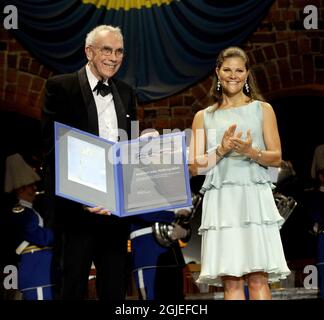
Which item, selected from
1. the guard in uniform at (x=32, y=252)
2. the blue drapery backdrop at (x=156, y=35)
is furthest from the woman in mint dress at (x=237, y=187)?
the blue drapery backdrop at (x=156, y=35)

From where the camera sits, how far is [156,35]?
17.9 ft

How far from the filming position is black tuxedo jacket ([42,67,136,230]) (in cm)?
338

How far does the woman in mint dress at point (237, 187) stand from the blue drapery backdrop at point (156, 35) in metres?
1.89

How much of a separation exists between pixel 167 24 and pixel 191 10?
188 mm

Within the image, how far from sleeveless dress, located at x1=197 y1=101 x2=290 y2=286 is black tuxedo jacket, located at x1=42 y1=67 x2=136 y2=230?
1.37ft

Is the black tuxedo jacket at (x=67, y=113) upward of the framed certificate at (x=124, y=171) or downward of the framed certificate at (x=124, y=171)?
upward

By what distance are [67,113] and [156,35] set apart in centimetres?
215

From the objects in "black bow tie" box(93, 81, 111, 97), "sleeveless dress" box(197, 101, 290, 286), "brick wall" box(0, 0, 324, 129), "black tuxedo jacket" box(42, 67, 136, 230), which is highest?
"brick wall" box(0, 0, 324, 129)

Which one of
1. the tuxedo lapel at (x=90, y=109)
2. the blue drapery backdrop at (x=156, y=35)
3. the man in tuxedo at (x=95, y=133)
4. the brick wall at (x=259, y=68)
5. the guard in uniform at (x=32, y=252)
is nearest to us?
the man in tuxedo at (x=95, y=133)

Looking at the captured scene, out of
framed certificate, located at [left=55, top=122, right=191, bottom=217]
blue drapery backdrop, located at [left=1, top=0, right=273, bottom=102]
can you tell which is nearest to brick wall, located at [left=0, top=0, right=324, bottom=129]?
blue drapery backdrop, located at [left=1, top=0, right=273, bottom=102]

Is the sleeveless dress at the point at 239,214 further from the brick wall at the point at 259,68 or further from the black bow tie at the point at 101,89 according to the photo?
the brick wall at the point at 259,68

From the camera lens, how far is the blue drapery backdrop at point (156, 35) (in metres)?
5.38

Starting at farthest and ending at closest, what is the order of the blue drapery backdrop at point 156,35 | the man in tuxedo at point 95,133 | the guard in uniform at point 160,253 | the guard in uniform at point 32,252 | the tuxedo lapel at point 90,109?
the blue drapery backdrop at point 156,35, the guard in uniform at point 32,252, the guard in uniform at point 160,253, the tuxedo lapel at point 90,109, the man in tuxedo at point 95,133

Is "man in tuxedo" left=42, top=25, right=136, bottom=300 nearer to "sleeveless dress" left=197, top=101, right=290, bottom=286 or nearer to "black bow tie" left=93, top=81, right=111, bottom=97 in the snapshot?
"black bow tie" left=93, top=81, right=111, bottom=97
